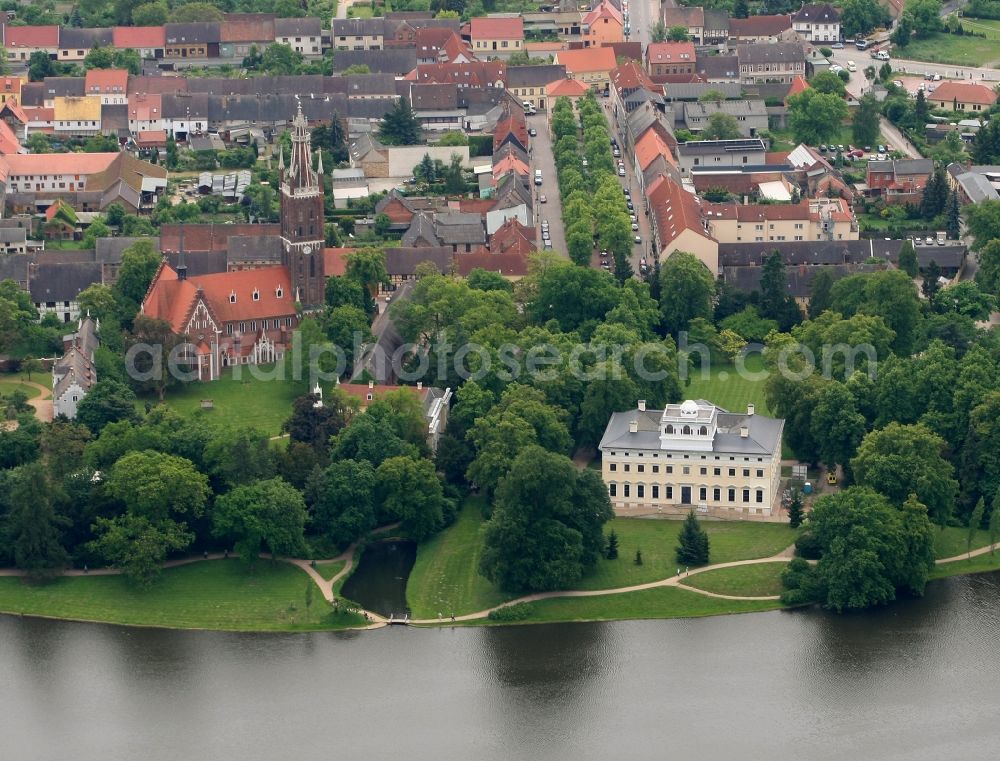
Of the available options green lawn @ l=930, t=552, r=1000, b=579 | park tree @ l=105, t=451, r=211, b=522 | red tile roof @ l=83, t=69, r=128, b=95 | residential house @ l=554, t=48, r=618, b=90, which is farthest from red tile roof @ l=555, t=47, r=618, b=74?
green lawn @ l=930, t=552, r=1000, b=579

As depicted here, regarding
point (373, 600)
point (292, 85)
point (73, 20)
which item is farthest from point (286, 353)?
point (73, 20)

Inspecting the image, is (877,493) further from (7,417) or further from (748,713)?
(7,417)

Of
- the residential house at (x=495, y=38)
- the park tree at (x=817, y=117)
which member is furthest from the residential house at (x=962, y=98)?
the residential house at (x=495, y=38)

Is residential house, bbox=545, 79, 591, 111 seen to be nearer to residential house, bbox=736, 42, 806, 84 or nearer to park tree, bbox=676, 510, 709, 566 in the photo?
residential house, bbox=736, 42, 806, 84

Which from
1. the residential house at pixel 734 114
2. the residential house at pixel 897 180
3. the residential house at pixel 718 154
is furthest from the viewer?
the residential house at pixel 734 114

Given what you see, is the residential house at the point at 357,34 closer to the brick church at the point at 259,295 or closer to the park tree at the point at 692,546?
the brick church at the point at 259,295

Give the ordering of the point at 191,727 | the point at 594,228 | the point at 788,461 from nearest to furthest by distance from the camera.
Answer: the point at 191,727, the point at 788,461, the point at 594,228
